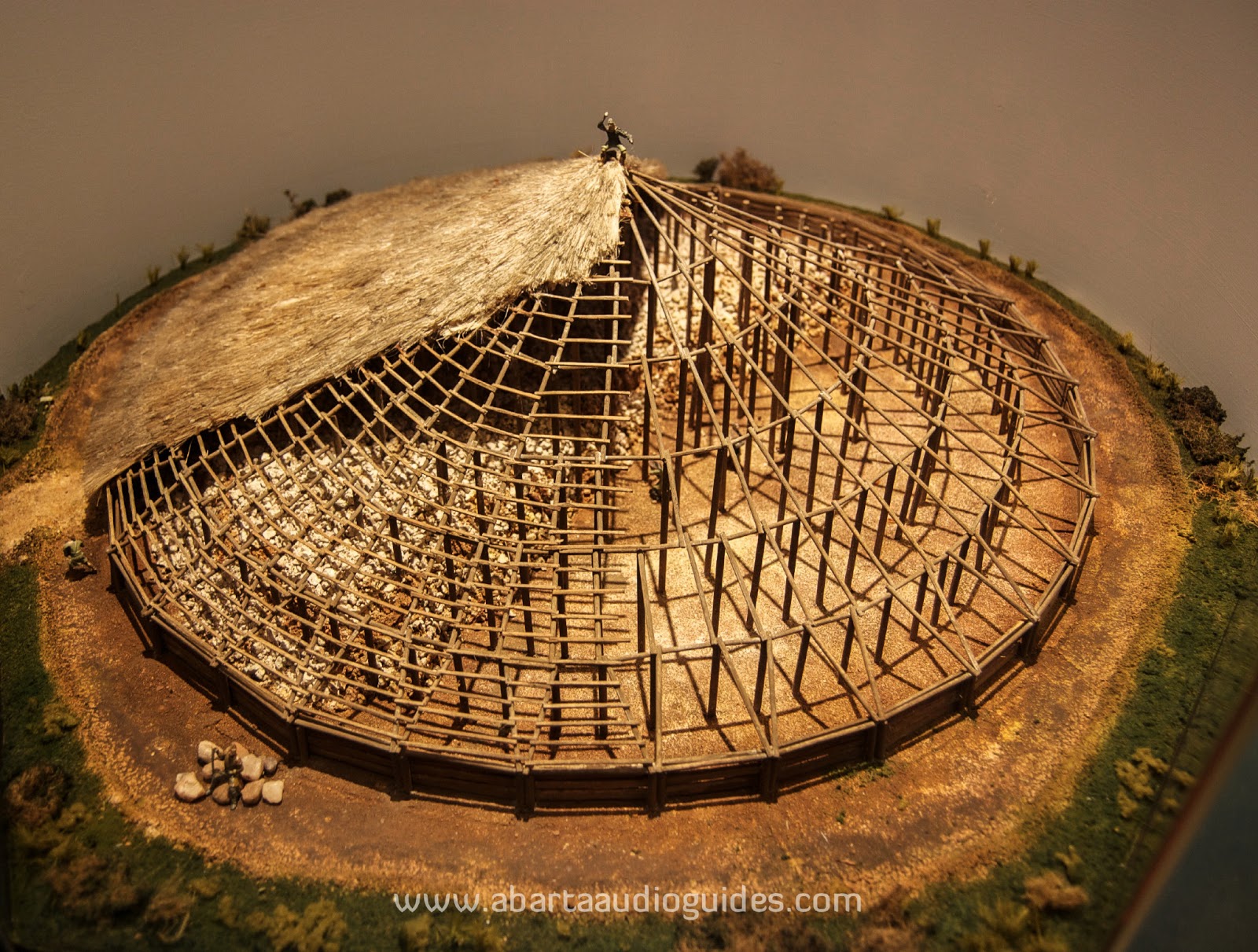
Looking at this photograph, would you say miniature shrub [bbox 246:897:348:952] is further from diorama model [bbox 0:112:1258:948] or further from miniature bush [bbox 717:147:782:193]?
miniature bush [bbox 717:147:782:193]

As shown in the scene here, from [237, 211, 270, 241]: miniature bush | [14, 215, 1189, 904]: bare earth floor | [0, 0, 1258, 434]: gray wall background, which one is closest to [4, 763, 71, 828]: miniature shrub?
[14, 215, 1189, 904]: bare earth floor

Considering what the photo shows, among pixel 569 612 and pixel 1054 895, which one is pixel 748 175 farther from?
pixel 1054 895

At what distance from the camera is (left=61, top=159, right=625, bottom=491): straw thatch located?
64.0 ft

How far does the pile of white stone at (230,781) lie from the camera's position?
1723 cm

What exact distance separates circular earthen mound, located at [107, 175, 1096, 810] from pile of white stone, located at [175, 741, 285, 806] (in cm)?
66

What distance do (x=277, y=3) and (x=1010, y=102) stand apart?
18.8 metres

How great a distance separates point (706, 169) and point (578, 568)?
18409 millimetres

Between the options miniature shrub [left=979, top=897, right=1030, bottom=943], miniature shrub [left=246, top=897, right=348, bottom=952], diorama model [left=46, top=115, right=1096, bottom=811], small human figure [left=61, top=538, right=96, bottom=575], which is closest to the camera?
miniature shrub [left=979, top=897, right=1030, bottom=943]

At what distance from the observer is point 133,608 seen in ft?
65.9

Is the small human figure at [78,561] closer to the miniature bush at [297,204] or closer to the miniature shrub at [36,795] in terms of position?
the miniature shrub at [36,795]

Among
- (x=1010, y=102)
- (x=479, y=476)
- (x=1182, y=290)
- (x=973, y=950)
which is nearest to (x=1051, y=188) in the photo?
(x=1010, y=102)

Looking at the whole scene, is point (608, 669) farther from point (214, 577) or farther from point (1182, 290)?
point (1182, 290)

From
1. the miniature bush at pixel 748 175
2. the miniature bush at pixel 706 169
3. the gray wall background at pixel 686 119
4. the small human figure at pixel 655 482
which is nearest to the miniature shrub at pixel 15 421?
the gray wall background at pixel 686 119

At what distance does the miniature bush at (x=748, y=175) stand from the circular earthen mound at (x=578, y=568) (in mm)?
8980
